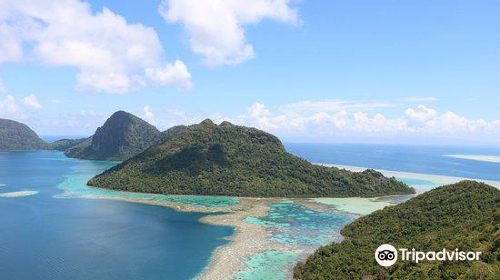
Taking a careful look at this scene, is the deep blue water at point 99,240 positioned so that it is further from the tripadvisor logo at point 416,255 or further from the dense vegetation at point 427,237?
the tripadvisor logo at point 416,255

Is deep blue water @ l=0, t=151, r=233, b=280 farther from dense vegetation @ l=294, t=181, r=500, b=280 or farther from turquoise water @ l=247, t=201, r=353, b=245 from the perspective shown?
dense vegetation @ l=294, t=181, r=500, b=280

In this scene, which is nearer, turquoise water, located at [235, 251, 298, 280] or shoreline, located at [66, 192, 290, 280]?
turquoise water, located at [235, 251, 298, 280]

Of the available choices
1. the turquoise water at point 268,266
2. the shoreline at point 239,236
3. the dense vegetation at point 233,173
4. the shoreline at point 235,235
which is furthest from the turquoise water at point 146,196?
the turquoise water at point 268,266

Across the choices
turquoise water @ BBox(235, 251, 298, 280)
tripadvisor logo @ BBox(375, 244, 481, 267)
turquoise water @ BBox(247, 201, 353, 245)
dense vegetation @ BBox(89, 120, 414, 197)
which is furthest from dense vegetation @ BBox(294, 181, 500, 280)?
dense vegetation @ BBox(89, 120, 414, 197)

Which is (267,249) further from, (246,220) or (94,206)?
(94,206)

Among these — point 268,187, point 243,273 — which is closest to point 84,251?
point 243,273

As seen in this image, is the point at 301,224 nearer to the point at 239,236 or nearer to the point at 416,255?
the point at 239,236
